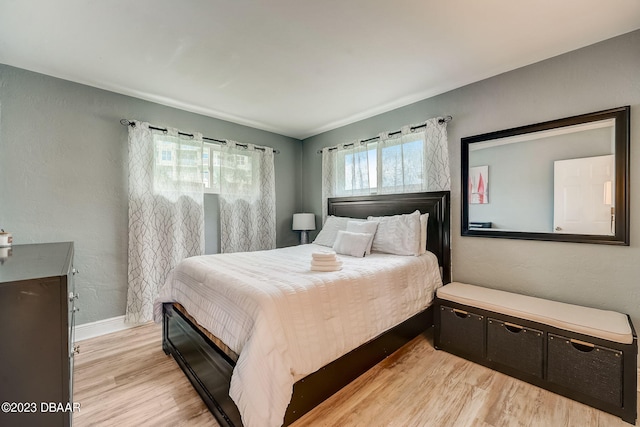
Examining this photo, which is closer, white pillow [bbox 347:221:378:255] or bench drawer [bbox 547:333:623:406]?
bench drawer [bbox 547:333:623:406]

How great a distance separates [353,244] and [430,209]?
956 mm

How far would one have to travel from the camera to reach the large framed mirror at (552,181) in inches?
78.5

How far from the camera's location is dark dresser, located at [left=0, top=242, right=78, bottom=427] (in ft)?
2.83

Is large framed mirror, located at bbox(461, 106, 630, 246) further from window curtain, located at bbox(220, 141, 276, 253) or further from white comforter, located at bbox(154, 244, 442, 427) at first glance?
window curtain, located at bbox(220, 141, 276, 253)

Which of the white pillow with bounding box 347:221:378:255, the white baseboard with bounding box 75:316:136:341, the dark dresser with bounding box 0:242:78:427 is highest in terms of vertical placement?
the white pillow with bounding box 347:221:378:255

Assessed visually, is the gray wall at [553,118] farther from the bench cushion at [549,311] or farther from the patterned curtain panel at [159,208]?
the patterned curtain panel at [159,208]

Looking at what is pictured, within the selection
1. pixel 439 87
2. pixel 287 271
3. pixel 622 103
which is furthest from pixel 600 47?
pixel 287 271

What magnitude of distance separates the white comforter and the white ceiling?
1750mm

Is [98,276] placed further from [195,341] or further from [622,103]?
[622,103]

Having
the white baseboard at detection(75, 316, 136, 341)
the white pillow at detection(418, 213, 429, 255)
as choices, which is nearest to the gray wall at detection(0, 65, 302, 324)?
the white baseboard at detection(75, 316, 136, 341)

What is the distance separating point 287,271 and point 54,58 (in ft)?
8.74

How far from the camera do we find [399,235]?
2.79 metres

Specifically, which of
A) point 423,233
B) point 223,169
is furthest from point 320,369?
point 223,169

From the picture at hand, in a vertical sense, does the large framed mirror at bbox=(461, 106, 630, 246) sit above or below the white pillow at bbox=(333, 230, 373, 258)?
above
